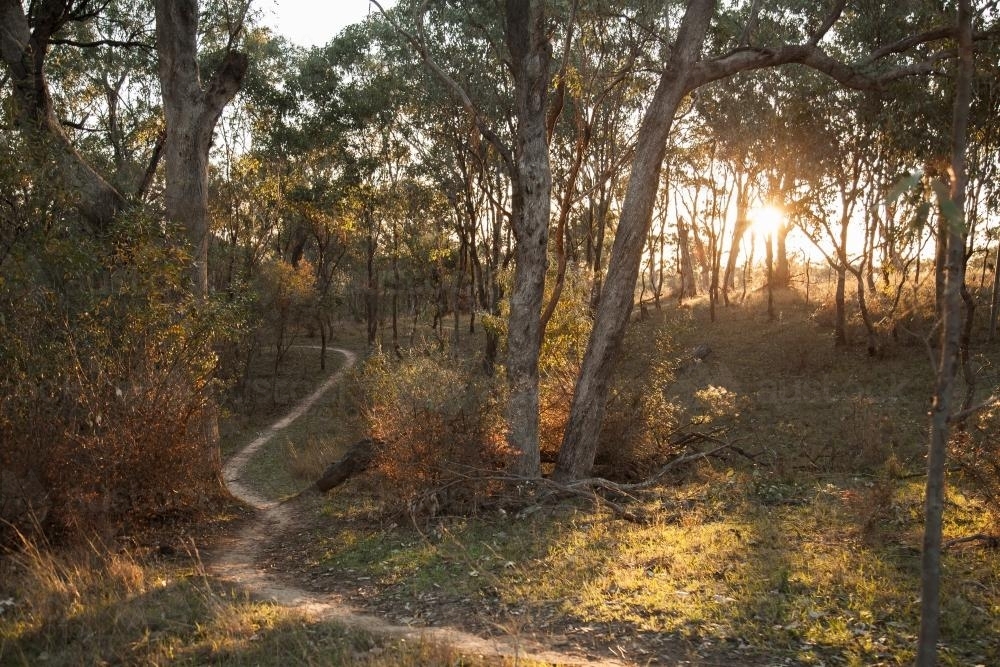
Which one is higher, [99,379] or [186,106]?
[186,106]

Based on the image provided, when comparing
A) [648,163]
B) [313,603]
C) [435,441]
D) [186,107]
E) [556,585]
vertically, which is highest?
[186,107]

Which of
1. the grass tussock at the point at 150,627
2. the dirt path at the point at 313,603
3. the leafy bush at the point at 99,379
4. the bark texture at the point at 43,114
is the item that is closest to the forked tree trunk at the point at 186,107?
the bark texture at the point at 43,114

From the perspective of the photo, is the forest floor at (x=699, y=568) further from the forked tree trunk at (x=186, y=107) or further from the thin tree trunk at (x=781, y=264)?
the thin tree trunk at (x=781, y=264)

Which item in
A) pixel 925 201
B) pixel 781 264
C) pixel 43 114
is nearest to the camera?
pixel 925 201

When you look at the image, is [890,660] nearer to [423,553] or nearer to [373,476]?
[423,553]

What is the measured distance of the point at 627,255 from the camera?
11117 mm

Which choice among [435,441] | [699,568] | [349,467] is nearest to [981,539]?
[699,568]

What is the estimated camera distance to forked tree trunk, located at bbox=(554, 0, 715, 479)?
10961mm

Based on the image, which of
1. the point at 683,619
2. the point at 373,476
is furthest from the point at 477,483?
the point at 683,619

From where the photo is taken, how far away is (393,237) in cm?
3616

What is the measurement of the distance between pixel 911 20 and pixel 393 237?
24671 millimetres

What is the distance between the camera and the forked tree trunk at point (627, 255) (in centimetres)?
1096

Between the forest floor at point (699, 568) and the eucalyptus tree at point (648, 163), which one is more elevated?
the eucalyptus tree at point (648, 163)

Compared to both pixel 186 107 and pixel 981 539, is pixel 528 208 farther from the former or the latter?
pixel 981 539
